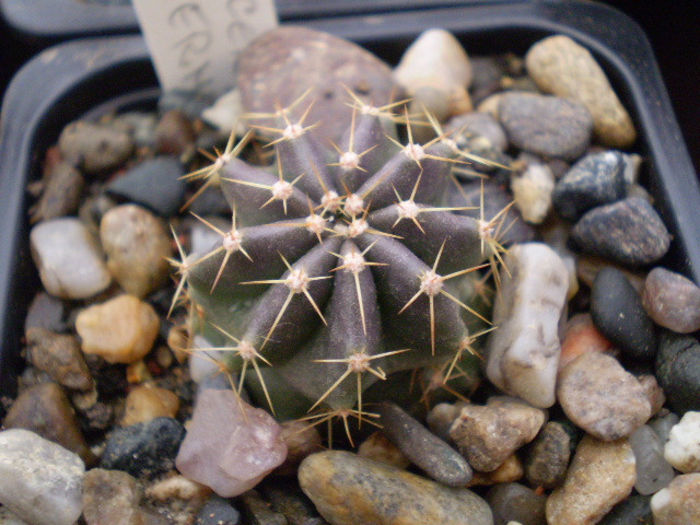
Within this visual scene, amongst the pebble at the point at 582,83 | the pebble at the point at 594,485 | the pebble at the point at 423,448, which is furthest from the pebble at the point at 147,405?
the pebble at the point at 582,83

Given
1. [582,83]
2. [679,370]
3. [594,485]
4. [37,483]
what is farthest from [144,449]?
[582,83]

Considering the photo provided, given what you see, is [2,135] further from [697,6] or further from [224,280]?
[697,6]

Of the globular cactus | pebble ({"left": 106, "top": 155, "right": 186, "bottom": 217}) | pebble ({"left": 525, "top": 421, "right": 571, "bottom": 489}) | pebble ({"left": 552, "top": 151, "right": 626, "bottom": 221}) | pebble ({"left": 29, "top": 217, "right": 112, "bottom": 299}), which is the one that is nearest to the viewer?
the globular cactus

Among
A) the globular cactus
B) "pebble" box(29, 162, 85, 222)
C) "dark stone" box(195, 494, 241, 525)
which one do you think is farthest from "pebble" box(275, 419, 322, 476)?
"pebble" box(29, 162, 85, 222)

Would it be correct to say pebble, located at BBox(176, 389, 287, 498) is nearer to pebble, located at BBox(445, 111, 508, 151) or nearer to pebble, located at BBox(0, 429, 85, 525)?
pebble, located at BBox(0, 429, 85, 525)

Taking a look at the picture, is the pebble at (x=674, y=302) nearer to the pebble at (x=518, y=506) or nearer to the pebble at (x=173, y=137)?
the pebble at (x=518, y=506)

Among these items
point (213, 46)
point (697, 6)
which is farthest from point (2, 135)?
point (697, 6)

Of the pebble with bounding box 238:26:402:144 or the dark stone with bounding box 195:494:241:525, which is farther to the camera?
the pebble with bounding box 238:26:402:144
